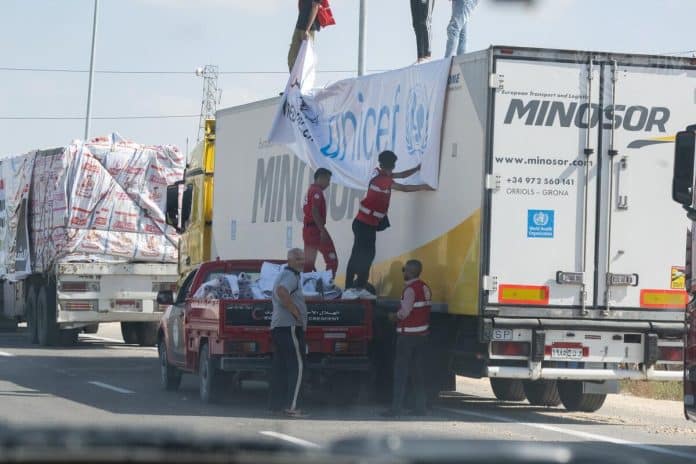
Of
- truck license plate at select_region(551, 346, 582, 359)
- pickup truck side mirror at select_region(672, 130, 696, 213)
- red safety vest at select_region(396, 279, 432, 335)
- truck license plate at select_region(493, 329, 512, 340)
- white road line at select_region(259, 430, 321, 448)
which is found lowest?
white road line at select_region(259, 430, 321, 448)

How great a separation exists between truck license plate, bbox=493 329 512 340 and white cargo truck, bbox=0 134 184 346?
1334cm

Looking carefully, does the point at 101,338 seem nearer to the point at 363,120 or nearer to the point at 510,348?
the point at 363,120

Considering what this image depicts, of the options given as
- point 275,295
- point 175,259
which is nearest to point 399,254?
point 275,295

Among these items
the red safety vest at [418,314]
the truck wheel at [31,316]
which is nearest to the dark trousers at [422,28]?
the red safety vest at [418,314]

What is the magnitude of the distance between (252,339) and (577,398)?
4.04m

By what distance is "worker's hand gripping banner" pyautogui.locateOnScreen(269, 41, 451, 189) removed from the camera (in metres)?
15.6

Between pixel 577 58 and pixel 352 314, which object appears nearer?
pixel 577 58

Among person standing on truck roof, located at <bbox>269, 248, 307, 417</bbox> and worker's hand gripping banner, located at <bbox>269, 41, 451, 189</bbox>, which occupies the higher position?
worker's hand gripping banner, located at <bbox>269, 41, 451, 189</bbox>

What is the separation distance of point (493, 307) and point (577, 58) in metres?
2.75

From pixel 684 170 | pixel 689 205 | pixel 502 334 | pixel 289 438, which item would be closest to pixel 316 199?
pixel 502 334

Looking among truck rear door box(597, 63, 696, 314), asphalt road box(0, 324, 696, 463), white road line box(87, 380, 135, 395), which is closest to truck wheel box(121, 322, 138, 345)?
asphalt road box(0, 324, 696, 463)

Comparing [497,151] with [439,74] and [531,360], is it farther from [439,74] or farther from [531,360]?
[531,360]

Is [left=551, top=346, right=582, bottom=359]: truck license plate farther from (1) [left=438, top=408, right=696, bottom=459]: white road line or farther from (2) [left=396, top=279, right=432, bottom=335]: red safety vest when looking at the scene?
(2) [left=396, top=279, right=432, bottom=335]: red safety vest

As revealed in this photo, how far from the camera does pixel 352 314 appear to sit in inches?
632
